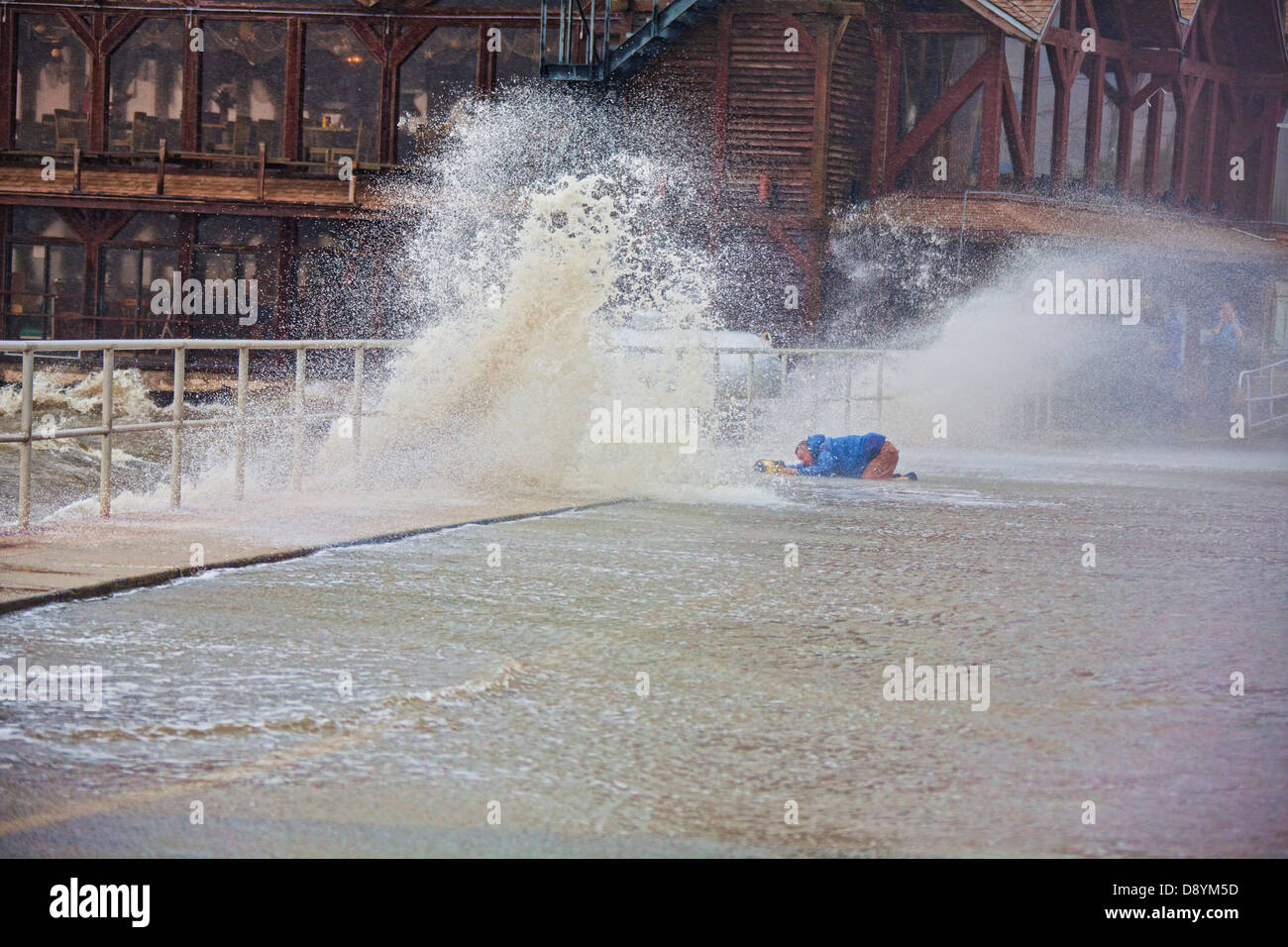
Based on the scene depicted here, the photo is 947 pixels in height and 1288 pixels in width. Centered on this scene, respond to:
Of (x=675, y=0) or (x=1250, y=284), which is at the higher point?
(x=675, y=0)

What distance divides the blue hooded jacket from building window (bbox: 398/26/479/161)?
2099 cm

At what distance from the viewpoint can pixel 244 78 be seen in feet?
126

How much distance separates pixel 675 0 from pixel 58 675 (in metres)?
25.6

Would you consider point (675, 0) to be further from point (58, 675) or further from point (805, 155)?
point (58, 675)

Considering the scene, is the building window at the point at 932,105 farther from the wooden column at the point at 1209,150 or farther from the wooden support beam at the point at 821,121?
the wooden column at the point at 1209,150

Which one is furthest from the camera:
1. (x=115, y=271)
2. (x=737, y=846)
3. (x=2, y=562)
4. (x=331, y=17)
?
(x=115, y=271)

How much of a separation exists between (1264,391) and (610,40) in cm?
1439

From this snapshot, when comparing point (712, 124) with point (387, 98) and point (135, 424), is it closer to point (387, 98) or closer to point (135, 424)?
point (387, 98)

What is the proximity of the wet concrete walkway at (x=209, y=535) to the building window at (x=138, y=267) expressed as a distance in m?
23.1

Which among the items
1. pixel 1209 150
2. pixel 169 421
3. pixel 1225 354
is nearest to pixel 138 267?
pixel 1225 354

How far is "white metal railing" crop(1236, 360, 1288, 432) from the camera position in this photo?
2859cm

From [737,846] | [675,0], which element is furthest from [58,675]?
[675,0]
